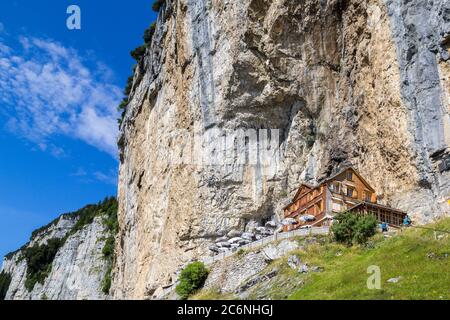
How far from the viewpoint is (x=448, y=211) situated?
3756 cm

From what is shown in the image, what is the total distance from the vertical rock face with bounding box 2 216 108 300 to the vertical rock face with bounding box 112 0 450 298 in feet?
119

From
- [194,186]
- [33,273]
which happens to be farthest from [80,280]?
[194,186]

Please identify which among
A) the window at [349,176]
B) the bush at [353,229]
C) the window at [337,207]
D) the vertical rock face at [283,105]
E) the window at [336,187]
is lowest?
the bush at [353,229]

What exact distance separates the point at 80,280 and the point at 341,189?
221ft

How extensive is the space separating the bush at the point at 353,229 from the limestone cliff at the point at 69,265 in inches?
2333

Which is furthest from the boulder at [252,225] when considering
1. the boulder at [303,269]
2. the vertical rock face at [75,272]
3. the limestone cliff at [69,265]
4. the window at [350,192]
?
the vertical rock face at [75,272]

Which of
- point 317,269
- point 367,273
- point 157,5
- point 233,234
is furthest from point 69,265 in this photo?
point 367,273

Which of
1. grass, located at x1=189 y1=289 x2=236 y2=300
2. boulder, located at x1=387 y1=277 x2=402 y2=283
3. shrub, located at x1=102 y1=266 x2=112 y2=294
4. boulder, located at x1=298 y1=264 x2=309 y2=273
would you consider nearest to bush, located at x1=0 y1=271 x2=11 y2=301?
shrub, located at x1=102 y1=266 x2=112 y2=294

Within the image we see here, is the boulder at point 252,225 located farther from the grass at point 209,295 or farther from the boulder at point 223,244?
the grass at point 209,295

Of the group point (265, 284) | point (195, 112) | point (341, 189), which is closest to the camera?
point (265, 284)

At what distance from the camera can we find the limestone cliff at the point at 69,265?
100750 millimetres

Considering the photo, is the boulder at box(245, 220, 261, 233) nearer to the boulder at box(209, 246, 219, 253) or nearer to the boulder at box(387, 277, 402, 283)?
the boulder at box(209, 246, 219, 253)

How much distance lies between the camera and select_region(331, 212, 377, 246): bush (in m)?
38.4
